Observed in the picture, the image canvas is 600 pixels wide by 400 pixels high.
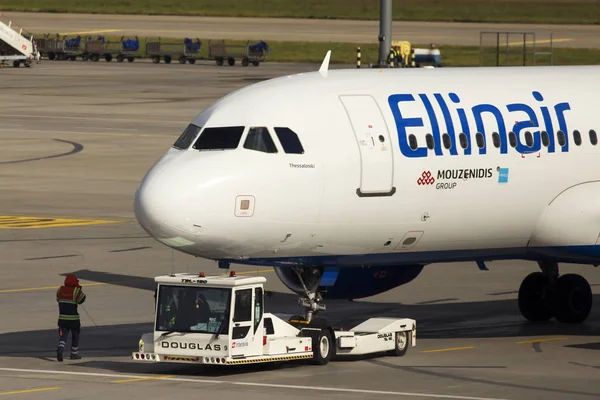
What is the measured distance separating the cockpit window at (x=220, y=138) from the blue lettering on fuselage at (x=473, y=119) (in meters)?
3.50

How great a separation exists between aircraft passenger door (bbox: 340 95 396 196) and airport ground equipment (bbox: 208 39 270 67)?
10294 cm

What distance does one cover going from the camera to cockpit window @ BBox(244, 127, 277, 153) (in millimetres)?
29500

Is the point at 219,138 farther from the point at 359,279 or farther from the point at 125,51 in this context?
the point at 125,51

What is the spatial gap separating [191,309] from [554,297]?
11.0 m

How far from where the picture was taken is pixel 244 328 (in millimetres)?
28750

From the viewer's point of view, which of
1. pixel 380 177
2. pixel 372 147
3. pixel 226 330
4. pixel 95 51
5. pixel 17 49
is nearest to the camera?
pixel 226 330

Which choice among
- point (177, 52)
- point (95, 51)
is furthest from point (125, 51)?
point (177, 52)

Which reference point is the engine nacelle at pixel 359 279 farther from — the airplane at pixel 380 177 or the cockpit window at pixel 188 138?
the cockpit window at pixel 188 138

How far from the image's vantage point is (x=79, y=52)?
145 meters

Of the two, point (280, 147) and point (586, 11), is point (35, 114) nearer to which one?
point (280, 147)

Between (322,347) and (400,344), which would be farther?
(400,344)

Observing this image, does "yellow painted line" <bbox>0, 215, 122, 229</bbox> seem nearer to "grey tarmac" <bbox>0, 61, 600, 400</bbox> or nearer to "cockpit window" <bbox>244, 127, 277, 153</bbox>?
"grey tarmac" <bbox>0, 61, 600, 400</bbox>

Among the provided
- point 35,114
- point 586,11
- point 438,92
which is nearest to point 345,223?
point 438,92

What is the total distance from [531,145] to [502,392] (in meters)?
7.45
